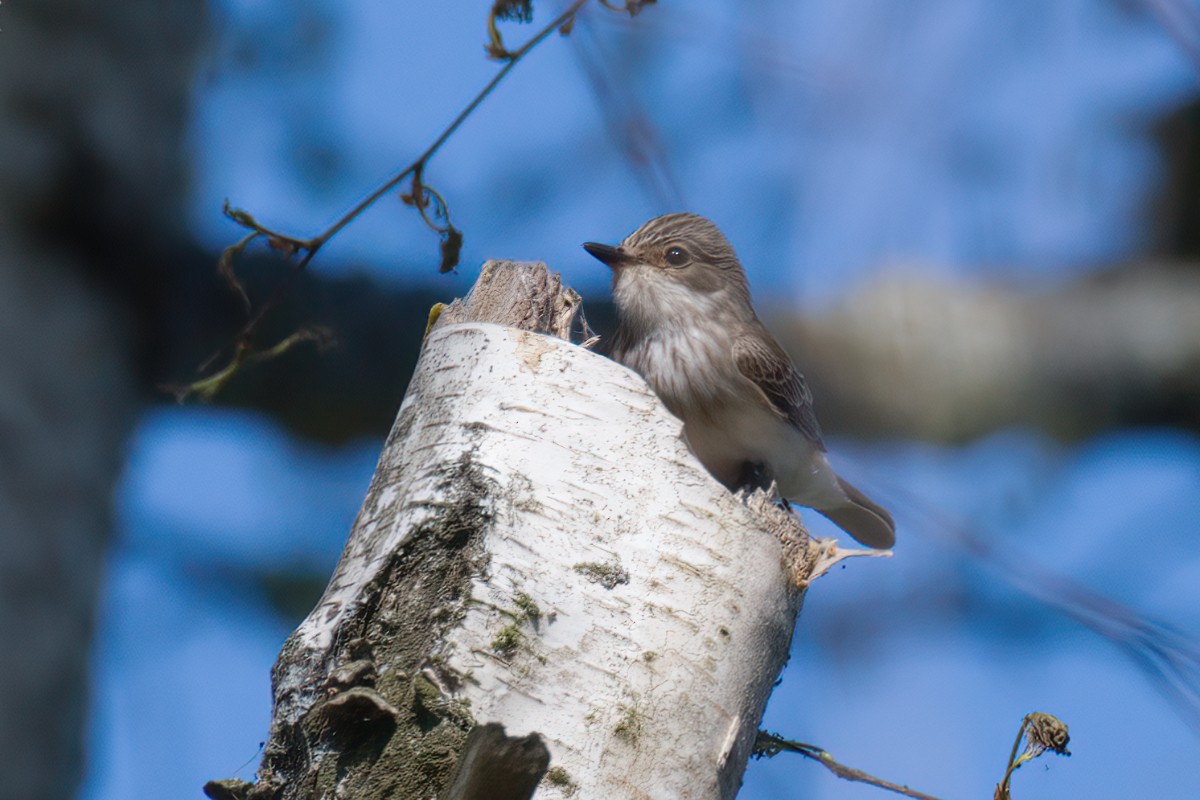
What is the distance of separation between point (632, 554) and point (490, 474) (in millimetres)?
268

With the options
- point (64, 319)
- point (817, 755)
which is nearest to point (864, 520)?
point (817, 755)

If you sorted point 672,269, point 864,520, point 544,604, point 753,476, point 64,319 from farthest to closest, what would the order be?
point 864,520
point 672,269
point 64,319
point 753,476
point 544,604

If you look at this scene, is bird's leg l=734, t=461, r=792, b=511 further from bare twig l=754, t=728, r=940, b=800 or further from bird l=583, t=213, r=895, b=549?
bare twig l=754, t=728, r=940, b=800

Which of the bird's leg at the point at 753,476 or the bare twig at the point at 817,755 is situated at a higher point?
the bird's leg at the point at 753,476

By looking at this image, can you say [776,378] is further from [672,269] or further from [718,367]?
[672,269]

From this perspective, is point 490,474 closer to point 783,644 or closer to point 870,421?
point 783,644

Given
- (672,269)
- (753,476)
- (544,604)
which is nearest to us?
(544,604)

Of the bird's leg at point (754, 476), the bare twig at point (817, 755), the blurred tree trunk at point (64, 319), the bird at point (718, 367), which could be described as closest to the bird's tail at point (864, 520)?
the bird at point (718, 367)

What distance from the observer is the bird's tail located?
4.29 metres

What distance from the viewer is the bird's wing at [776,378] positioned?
3.86m

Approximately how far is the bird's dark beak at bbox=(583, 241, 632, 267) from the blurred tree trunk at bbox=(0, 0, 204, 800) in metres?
1.54

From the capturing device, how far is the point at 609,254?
13.3ft

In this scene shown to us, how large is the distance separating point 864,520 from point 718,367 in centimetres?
91

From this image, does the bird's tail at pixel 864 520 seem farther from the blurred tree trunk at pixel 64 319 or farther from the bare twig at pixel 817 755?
the blurred tree trunk at pixel 64 319
